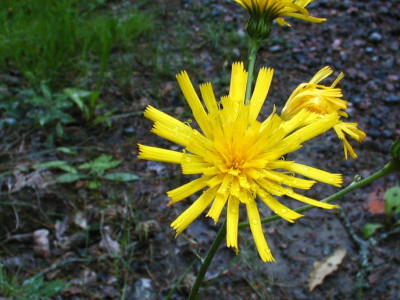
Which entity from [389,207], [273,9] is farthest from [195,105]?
[389,207]

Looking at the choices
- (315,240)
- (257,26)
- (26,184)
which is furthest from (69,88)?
(315,240)

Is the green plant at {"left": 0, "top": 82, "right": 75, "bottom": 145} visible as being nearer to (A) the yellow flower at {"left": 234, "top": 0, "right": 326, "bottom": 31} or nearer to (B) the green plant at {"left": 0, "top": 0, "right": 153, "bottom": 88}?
(B) the green plant at {"left": 0, "top": 0, "right": 153, "bottom": 88}

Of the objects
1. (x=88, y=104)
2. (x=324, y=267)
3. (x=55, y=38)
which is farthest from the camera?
(x=55, y=38)

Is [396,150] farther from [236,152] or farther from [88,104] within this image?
[88,104]

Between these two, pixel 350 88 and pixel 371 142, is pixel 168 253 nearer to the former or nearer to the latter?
pixel 371 142

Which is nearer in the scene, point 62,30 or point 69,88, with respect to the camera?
point 69,88

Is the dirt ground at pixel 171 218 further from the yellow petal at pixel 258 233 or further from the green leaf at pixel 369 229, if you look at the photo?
the yellow petal at pixel 258 233
